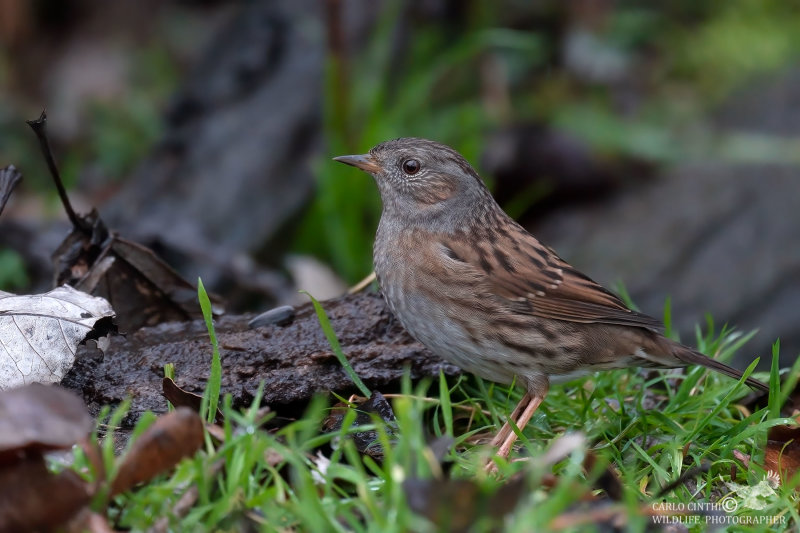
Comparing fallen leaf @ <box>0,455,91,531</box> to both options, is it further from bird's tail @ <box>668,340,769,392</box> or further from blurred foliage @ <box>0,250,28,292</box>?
blurred foliage @ <box>0,250,28,292</box>

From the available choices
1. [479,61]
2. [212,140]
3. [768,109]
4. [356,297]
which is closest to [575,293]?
[356,297]

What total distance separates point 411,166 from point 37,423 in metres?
2.64

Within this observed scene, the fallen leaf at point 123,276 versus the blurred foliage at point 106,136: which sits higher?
the fallen leaf at point 123,276

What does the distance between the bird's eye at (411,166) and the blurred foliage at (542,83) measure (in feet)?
8.66

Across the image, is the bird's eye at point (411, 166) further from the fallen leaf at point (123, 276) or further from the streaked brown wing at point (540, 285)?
the fallen leaf at point (123, 276)

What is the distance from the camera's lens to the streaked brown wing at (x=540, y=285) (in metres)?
4.58

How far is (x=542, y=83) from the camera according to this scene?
36.1 ft

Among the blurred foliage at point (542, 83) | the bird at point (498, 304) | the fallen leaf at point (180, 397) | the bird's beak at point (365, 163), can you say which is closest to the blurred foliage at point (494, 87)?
the blurred foliage at point (542, 83)

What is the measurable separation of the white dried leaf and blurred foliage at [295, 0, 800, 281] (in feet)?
13.0

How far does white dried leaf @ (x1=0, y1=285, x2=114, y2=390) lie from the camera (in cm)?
379

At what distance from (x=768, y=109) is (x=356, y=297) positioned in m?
7.25

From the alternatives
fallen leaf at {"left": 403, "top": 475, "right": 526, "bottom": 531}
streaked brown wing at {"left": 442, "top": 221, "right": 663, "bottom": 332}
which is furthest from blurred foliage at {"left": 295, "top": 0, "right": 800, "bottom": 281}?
fallen leaf at {"left": 403, "top": 475, "right": 526, "bottom": 531}

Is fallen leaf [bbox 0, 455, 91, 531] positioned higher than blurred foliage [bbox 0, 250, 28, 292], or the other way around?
fallen leaf [bbox 0, 455, 91, 531]

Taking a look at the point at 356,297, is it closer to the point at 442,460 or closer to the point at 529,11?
the point at 442,460
